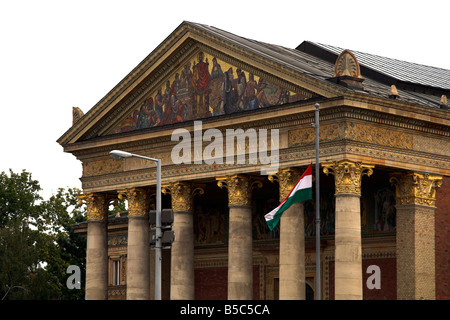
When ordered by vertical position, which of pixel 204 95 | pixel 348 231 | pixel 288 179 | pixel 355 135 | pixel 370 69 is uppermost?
pixel 370 69

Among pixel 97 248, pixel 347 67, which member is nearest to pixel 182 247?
pixel 97 248

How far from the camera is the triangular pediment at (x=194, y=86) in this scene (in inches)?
1989

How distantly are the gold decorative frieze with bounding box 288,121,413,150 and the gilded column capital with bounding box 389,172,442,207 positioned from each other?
1.39 meters

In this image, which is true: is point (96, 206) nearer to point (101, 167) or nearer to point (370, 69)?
point (101, 167)

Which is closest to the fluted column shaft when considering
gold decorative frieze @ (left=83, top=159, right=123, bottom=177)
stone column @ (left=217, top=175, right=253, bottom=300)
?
stone column @ (left=217, top=175, right=253, bottom=300)

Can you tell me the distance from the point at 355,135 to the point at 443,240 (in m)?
6.55

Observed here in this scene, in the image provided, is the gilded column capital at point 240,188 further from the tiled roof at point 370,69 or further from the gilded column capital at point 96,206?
the gilded column capital at point 96,206

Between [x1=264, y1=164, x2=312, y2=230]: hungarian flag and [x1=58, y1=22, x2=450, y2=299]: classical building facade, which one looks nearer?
[x1=264, y1=164, x2=312, y2=230]: hungarian flag

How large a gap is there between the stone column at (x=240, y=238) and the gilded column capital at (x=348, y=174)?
5.79 m

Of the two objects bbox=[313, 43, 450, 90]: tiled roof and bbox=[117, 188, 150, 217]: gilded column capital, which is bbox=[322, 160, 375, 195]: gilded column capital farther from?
bbox=[117, 188, 150, 217]: gilded column capital

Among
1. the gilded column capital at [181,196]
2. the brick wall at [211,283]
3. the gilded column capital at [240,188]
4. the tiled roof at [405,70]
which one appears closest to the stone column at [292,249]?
the gilded column capital at [240,188]

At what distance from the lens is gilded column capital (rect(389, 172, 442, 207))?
49.1 metres

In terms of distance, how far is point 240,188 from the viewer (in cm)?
5241
